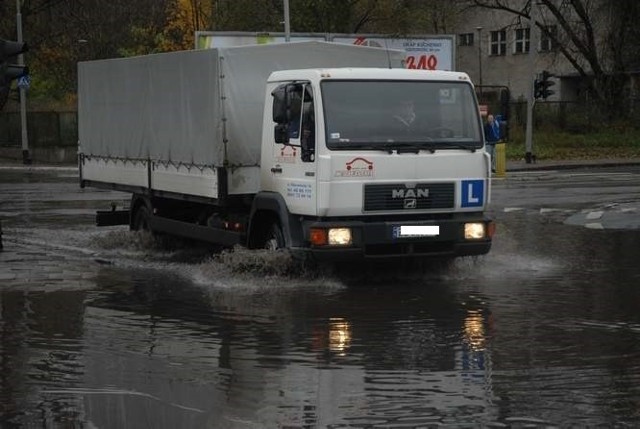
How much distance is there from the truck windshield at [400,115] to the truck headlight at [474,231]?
2.87ft

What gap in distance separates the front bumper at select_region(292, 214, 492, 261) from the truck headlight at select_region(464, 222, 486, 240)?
0.04m

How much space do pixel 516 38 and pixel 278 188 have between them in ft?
196

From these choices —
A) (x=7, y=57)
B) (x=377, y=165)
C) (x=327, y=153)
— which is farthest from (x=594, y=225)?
(x=7, y=57)

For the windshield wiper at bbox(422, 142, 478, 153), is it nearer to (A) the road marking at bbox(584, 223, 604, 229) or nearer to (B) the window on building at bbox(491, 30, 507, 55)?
(A) the road marking at bbox(584, 223, 604, 229)

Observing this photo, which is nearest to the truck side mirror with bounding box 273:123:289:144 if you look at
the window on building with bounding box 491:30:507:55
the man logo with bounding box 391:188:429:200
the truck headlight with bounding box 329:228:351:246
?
the truck headlight with bounding box 329:228:351:246

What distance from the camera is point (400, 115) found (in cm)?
1252

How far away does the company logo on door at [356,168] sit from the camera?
478 inches

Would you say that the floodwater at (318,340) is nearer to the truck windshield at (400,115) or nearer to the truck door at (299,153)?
the truck door at (299,153)

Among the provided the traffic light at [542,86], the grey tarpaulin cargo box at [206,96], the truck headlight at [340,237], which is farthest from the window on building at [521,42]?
the truck headlight at [340,237]

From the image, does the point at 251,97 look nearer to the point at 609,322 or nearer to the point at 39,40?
the point at 609,322

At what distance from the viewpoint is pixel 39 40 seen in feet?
165

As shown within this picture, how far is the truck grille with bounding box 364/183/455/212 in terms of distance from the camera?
40.4 feet

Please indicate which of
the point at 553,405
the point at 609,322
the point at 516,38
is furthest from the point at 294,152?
the point at 516,38

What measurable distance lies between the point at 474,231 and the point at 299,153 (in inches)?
86.9
